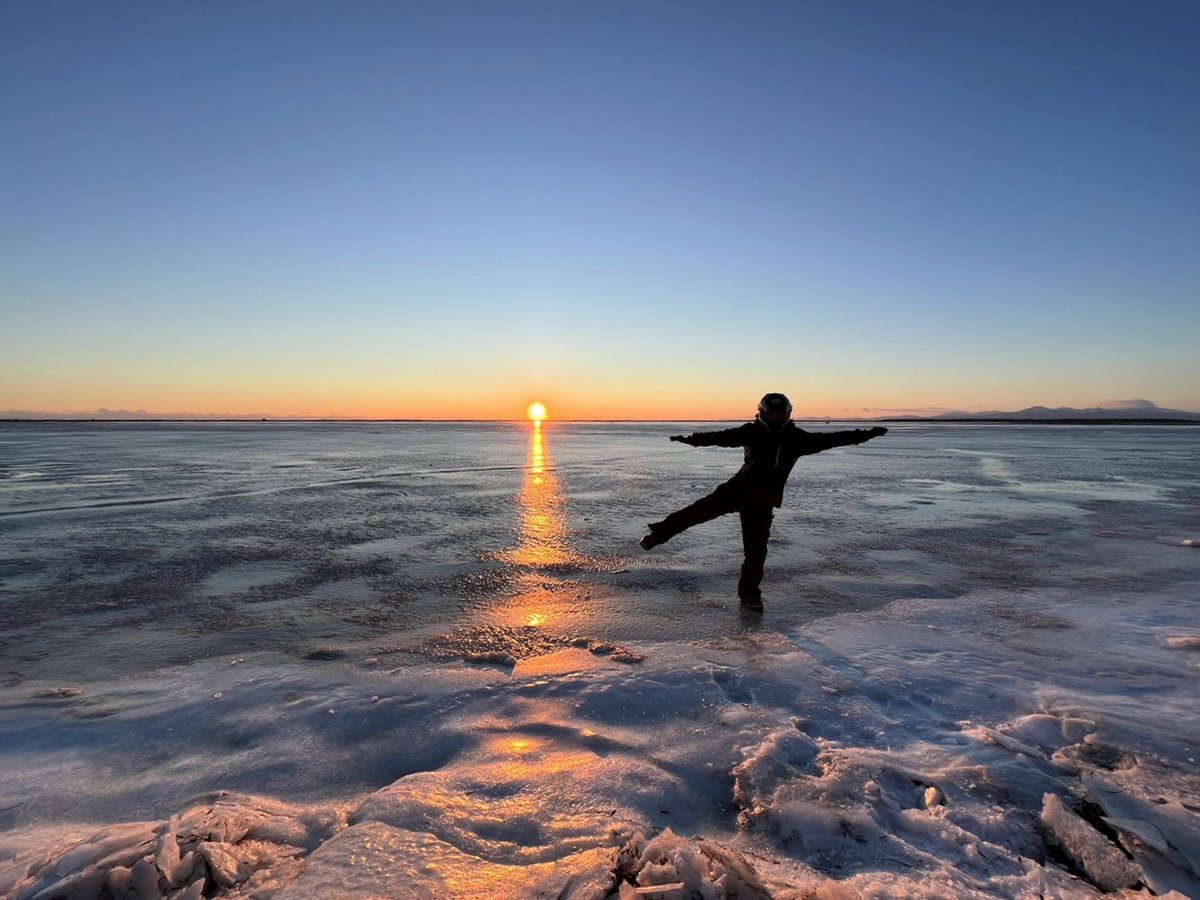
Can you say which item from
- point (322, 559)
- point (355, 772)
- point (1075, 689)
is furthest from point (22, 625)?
point (1075, 689)

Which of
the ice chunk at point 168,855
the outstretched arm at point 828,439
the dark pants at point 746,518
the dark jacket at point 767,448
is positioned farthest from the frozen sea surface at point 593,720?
the outstretched arm at point 828,439

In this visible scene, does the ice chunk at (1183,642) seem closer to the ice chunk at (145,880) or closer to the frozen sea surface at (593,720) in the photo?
the frozen sea surface at (593,720)

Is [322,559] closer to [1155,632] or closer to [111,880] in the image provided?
[111,880]

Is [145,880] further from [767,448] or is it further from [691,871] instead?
[767,448]

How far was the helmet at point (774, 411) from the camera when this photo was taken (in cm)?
541

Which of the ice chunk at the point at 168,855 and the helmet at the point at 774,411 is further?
the helmet at the point at 774,411


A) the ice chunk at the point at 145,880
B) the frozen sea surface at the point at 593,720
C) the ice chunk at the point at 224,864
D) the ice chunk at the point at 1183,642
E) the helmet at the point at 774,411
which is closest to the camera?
the ice chunk at the point at 145,880

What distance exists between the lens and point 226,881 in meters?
1.98

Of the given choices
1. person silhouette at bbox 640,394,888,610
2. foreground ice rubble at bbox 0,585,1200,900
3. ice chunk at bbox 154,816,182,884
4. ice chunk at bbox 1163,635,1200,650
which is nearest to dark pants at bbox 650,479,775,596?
person silhouette at bbox 640,394,888,610

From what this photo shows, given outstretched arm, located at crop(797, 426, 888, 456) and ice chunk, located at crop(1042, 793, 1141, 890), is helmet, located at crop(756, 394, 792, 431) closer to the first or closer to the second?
outstretched arm, located at crop(797, 426, 888, 456)

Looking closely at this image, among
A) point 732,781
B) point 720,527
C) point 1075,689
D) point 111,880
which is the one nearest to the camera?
point 111,880

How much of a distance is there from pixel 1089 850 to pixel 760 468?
11.5 ft

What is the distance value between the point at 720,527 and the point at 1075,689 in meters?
A: 6.06

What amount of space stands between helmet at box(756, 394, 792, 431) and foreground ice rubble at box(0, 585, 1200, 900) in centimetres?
213
